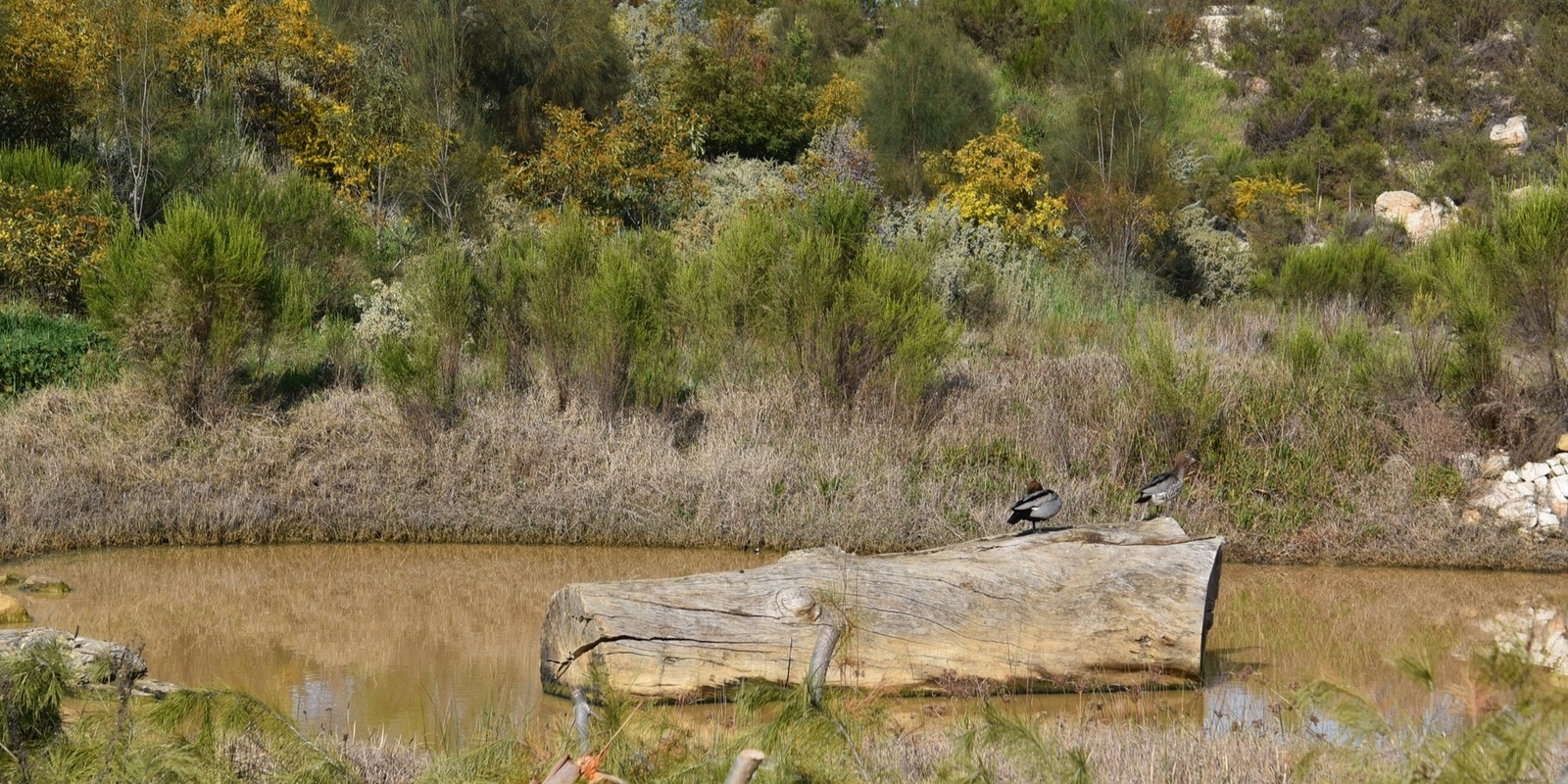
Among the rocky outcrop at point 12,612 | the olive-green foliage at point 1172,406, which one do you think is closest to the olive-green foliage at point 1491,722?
the rocky outcrop at point 12,612

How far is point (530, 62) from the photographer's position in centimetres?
2523

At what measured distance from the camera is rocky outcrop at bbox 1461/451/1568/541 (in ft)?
37.9

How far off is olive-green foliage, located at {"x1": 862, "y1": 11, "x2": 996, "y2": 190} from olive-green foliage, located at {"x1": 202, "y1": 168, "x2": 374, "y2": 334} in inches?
392

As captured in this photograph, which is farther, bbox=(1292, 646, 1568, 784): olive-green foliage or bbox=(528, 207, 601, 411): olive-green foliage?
bbox=(528, 207, 601, 411): olive-green foliage

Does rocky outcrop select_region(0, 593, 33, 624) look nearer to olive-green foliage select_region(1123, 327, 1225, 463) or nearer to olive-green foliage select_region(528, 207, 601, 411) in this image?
olive-green foliage select_region(528, 207, 601, 411)

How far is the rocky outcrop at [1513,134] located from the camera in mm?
31734

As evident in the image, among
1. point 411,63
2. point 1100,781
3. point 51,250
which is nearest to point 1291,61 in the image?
point 411,63

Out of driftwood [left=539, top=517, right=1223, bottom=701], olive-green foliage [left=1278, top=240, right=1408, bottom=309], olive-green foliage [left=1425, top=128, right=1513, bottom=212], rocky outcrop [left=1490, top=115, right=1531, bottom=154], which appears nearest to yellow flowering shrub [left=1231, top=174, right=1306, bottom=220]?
olive-green foliage [left=1425, top=128, right=1513, bottom=212]

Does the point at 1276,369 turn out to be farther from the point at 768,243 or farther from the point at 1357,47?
the point at 1357,47

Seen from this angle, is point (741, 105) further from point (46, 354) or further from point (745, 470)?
point (745, 470)

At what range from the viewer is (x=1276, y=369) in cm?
1323

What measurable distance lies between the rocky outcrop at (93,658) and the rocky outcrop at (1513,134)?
31.4 metres

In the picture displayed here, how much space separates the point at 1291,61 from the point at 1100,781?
3500 centimetres

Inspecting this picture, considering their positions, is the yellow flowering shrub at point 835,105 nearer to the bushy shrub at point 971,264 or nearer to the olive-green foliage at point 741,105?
the olive-green foliage at point 741,105
